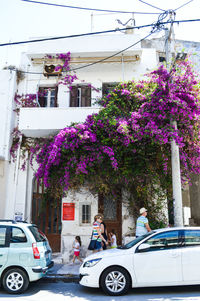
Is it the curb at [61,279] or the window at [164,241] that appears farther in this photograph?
the curb at [61,279]

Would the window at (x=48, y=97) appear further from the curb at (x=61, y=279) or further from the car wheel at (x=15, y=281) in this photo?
the car wheel at (x=15, y=281)

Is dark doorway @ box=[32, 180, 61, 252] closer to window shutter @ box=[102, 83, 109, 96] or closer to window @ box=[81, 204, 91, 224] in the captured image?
window @ box=[81, 204, 91, 224]

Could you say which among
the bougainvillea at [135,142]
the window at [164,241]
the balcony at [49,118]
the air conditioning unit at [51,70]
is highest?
the air conditioning unit at [51,70]

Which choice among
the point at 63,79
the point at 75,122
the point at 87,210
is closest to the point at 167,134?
the point at 75,122

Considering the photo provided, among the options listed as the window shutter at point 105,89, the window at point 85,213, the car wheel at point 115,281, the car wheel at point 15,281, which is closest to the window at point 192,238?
the car wheel at point 115,281

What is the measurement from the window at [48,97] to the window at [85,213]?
17.4 ft

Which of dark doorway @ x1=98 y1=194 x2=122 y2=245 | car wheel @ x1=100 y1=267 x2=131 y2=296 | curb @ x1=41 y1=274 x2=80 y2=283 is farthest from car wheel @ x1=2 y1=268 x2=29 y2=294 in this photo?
dark doorway @ x1=98 y1=194 x2=122 y2=245

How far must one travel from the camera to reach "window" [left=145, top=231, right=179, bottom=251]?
6.22m

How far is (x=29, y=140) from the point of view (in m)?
12.3

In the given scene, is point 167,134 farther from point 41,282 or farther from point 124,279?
point 41,282

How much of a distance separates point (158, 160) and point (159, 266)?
15.7 feet

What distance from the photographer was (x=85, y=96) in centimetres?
Answer: 1306

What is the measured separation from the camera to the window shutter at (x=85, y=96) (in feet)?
42.5

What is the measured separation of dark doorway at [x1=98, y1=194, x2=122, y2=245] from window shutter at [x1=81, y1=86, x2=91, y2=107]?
183 inches
